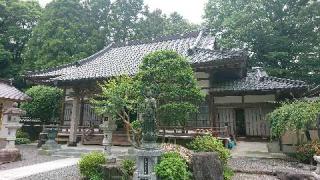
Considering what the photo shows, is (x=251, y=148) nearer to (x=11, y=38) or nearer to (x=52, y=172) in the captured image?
(x=52, y=172)

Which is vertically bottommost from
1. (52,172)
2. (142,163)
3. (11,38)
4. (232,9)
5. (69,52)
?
(52,172)

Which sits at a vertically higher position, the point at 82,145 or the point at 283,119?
the point at 283,119

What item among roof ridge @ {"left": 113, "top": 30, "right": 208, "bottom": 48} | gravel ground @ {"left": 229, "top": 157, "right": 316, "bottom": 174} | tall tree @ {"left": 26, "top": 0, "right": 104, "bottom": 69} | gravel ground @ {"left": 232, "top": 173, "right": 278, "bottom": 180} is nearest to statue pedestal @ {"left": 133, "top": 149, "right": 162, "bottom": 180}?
gravel ground @ {"left": 232, "top": 173, "right": 278, "bottom": 180}

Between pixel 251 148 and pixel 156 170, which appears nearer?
pixel 156 170

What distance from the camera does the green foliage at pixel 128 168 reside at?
7.93 metres

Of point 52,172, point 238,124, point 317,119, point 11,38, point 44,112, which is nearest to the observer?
point 52,172

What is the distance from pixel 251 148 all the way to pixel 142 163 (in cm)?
915

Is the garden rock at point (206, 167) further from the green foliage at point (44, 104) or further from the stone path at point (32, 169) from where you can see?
the green foliage at point (44, 104)

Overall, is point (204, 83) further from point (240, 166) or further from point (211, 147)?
point (211, 147)

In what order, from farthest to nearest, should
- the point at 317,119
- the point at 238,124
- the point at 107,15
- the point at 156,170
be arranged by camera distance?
the point at 107,15
the point at 238,124
the point at 317,119
the point at 156,170

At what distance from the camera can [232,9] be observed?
32438 millimetres

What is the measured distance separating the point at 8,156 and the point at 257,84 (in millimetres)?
13279

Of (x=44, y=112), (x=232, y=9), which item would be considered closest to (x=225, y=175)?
(x=44, y=112)

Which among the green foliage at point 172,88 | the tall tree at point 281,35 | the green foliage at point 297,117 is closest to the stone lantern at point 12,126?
the green foliage at point 172,88
